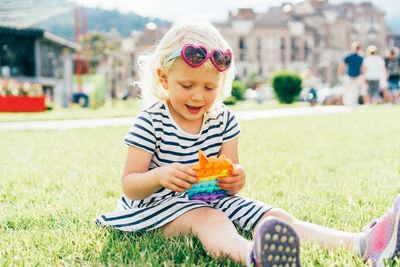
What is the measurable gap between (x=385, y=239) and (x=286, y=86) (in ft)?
63.2

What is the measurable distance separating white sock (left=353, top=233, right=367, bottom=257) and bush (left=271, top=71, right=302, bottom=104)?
19.1 m

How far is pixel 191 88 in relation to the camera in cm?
200

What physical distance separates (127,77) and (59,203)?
5703 cm

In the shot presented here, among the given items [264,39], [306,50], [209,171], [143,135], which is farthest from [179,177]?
[306,50]

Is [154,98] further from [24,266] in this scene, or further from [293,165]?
[293,165]

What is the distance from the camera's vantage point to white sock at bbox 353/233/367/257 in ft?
5.40

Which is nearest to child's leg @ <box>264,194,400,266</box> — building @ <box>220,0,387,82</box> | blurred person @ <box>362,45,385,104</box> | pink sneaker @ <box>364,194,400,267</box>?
pink sneaker @ <box>364,194,400,267</box>

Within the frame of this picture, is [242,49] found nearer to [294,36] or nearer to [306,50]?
[294,36]

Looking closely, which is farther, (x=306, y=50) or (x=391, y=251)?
(x=306, y=50)

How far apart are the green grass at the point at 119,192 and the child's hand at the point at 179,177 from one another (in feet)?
0.80

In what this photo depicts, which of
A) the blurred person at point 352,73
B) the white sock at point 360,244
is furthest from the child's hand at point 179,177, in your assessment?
the blurred person at point 352,73

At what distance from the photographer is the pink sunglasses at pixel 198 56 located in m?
1.92

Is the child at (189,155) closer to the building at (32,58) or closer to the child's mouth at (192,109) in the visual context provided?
the child's mouth at (192,109)

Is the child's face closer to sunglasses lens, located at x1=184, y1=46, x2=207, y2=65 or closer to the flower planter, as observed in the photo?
sunglasses lens, located at x1=184, y1=46, x2=207, y2=65
